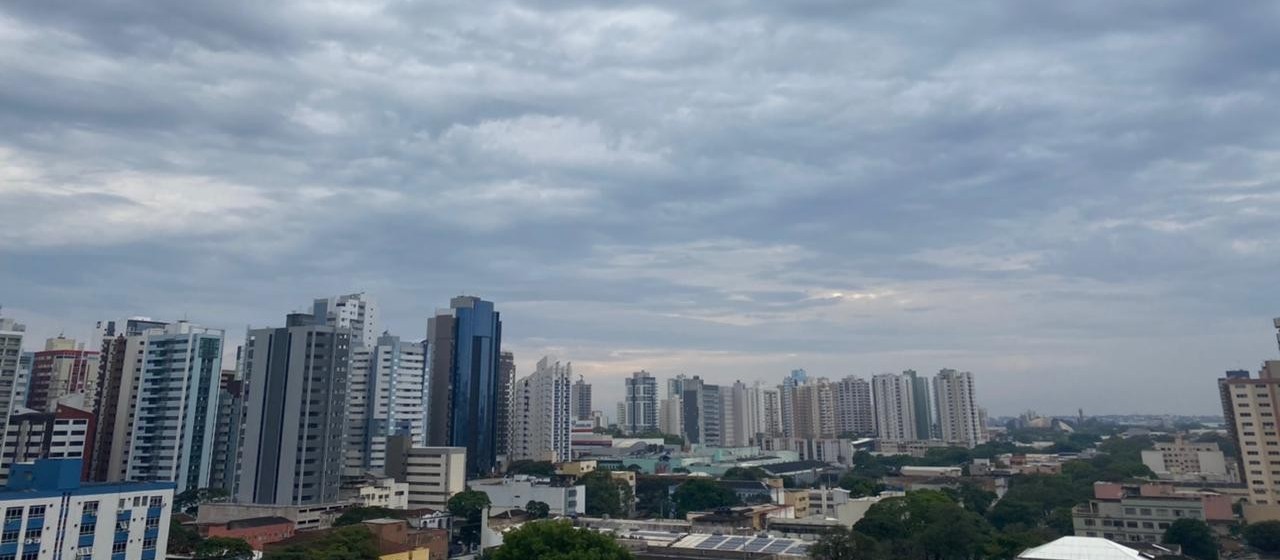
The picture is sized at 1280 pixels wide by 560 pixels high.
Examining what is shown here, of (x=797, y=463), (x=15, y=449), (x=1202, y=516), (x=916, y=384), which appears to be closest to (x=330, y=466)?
(x=15, y=449)

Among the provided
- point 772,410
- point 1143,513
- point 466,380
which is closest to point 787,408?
point 772,410

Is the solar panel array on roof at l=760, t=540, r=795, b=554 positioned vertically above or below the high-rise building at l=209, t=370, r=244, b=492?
below

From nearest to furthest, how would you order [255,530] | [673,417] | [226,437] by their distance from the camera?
[255,530] < [226,437] < [673,417]

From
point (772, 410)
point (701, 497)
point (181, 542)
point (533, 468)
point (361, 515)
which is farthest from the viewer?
point (772, 410)

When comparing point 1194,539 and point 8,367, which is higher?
point 8,367

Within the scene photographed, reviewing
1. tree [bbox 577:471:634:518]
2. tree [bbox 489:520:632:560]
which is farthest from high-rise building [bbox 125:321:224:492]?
tree [bbox 489:520:632:560]

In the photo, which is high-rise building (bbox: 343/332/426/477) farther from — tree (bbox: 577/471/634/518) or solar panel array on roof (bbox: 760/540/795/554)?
solar panel array on roof (bbox: 760/540/795/554)

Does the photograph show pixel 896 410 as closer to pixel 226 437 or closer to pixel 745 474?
pixel 745 474
